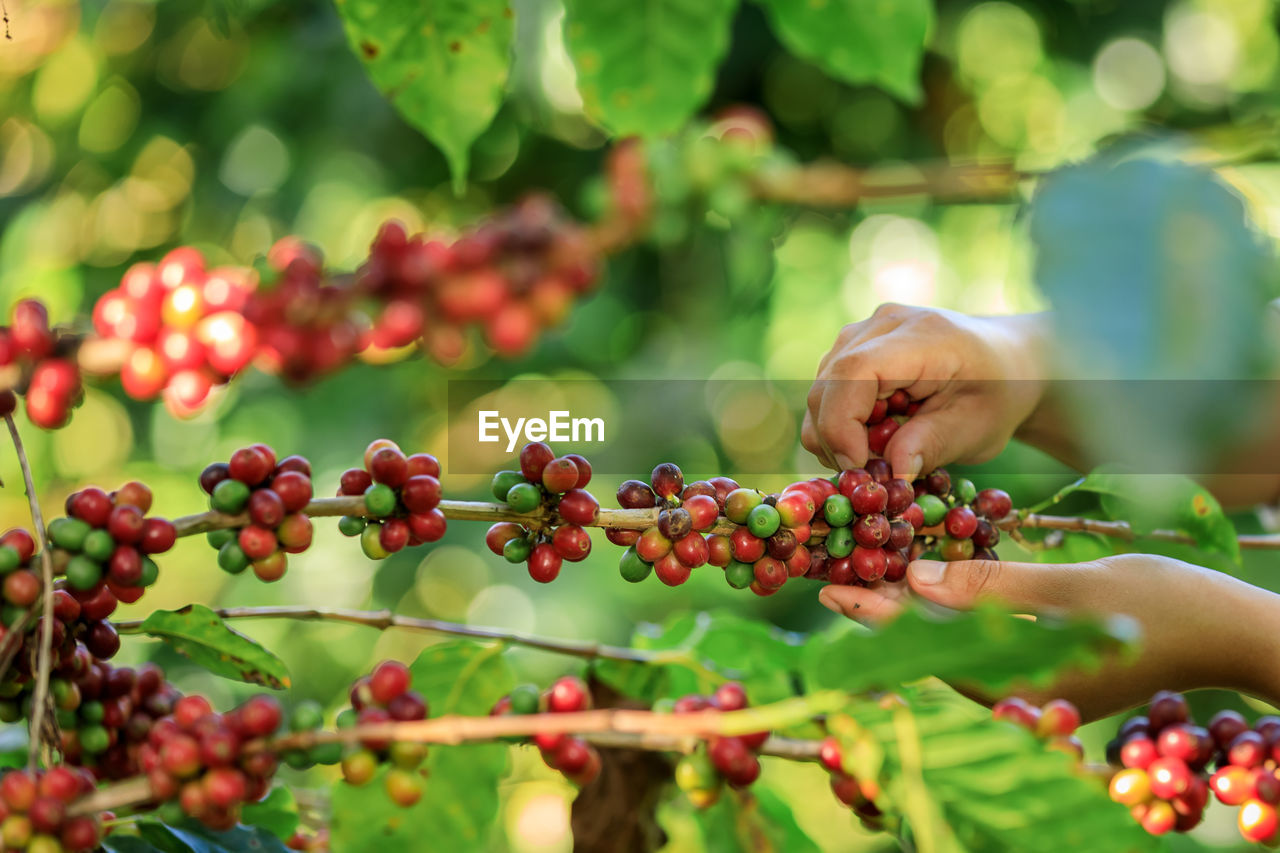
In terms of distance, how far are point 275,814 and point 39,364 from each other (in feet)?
1.36

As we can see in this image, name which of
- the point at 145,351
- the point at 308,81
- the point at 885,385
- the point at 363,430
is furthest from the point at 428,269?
the point at 308,81

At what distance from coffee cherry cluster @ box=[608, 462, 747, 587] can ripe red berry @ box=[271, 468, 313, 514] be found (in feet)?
0.64

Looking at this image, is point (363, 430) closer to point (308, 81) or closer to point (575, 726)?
point (308, 81)

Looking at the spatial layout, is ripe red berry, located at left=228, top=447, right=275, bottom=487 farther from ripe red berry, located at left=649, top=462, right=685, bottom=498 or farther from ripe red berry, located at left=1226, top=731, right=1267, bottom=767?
ripe red berry, located at left=1226, top=731, right=1267, bottom=767

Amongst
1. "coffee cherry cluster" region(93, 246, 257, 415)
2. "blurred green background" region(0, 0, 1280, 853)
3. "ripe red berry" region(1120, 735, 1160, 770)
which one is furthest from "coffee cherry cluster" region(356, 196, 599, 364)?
"blurred green background" region(0, 0, 1280, 853)

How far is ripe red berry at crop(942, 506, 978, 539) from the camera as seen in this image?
2.29 ft

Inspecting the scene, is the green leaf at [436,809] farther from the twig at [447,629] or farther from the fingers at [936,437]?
the fingers at [936,437]

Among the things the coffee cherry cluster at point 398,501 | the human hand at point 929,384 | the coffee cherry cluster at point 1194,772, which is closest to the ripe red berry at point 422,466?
the coffee cherry cluster at point 398,501

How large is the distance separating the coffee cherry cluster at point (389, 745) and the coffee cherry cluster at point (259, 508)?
0.29 feet

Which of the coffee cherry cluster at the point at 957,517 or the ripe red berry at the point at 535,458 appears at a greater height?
the ripe red berry at the point at 535,458

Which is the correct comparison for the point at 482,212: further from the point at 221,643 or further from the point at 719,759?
the point at 719,759

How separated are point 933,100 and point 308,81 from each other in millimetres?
1555

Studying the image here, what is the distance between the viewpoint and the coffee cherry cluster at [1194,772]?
602 mm

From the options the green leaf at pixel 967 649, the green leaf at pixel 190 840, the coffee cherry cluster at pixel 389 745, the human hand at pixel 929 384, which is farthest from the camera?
the human hand at pixel 929 384
